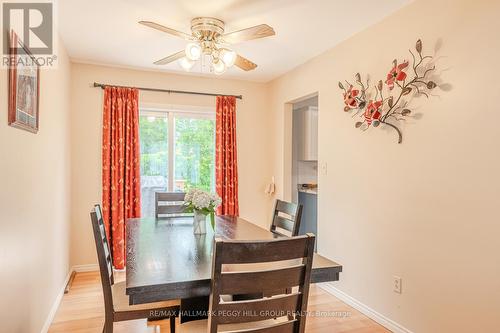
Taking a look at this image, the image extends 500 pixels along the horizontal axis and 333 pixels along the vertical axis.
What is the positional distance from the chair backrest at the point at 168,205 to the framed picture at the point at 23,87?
1.24 metres

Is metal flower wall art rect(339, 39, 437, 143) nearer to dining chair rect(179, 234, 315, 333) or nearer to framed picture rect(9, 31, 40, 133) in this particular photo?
dining chair rect(179, 234, 315, 333)

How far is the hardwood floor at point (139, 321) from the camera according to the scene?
248 centimetres

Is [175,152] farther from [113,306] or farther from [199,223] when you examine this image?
[113,306]

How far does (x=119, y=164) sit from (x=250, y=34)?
2344mm

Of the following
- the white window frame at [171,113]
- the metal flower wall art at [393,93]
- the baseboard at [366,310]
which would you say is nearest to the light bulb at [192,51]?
the metal flower wall art at [393,93]

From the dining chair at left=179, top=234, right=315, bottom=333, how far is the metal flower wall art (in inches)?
61.1

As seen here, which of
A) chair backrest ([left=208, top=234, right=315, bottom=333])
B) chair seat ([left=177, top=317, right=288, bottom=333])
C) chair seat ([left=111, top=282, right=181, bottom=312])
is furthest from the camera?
chair seat ([left=111, top=282, right=181, bottom=312])

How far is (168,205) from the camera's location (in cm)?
308

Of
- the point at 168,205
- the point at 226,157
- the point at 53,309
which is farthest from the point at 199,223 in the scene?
the point at 226,157

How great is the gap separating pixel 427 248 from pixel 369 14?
178 centimetres

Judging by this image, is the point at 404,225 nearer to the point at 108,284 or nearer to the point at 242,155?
the point at 108,284

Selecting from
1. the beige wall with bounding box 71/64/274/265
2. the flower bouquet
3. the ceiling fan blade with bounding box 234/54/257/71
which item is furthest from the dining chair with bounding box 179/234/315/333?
the beige wall with bounding box 71/64/274/265

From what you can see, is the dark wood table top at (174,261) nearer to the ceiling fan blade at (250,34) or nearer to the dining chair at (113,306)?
the dining chair at (113,306)

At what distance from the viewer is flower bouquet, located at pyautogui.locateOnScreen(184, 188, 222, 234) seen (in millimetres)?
2156
